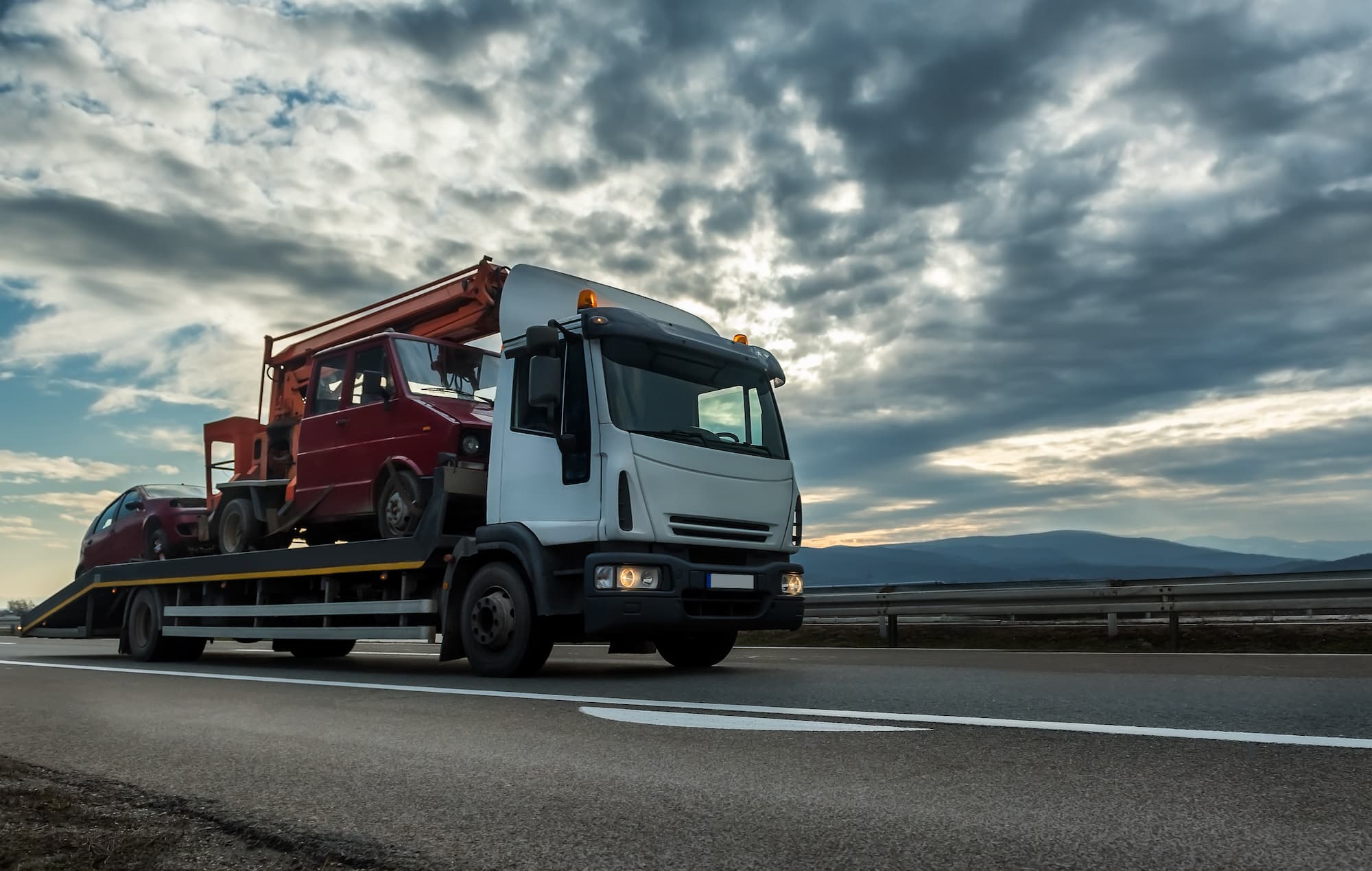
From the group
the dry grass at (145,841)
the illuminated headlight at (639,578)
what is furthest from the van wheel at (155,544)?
the dry grass at (145,841)

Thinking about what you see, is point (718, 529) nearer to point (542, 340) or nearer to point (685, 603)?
point (685, 603)

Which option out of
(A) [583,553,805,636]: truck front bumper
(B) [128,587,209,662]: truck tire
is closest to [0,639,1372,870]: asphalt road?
(A) [583,553,805,636]: truck front bumper

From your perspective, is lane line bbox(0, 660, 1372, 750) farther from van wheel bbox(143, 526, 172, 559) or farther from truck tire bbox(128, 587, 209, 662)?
van wheel bbox(143, 526, 172, 559)

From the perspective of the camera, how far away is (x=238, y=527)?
1152 cm

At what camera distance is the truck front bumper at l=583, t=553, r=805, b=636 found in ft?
24.9

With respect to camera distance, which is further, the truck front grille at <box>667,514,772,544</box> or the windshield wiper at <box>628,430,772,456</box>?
the windshield wiper at <box>628,430,772,456</box>

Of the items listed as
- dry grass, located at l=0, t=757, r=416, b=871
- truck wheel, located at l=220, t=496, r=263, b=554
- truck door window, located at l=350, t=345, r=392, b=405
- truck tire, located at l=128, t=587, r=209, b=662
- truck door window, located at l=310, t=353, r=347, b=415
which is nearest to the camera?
dry grass, located at l=0, t=757, r=416, b=871

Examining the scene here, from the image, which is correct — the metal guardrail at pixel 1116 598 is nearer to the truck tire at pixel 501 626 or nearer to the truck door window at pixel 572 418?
the truck tire at pixel 501 626

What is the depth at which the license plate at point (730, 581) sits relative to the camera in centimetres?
802

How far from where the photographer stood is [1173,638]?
40.0 feet

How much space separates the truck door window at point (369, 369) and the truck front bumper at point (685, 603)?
323 centimetres

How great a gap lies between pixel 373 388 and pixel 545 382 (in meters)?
2.54

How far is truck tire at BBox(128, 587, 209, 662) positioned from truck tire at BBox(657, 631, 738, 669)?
5.89m

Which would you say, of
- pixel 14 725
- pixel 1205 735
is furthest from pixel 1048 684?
pixel 14 725
